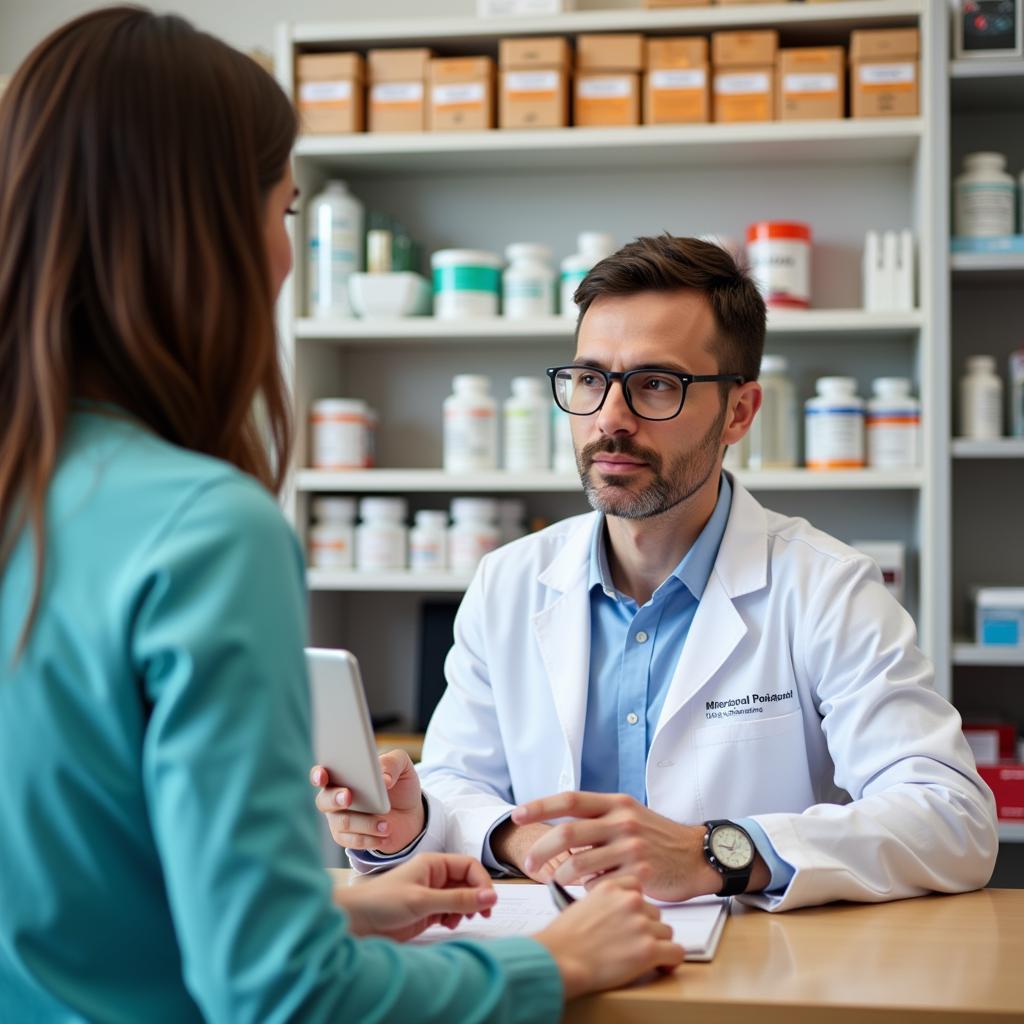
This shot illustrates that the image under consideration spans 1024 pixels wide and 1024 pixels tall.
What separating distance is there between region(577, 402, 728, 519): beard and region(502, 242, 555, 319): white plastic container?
0.94 metres

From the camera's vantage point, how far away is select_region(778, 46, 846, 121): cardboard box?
7.52ft

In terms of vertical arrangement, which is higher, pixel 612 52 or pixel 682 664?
pixel 612 52

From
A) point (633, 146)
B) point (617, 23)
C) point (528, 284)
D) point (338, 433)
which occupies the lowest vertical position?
point (338, 433)

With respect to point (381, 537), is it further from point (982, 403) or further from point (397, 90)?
point (982, 403)

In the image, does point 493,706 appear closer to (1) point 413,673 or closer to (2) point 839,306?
(1) point 413,673

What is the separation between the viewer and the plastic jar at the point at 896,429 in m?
2.28

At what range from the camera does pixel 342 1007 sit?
2.05 ft

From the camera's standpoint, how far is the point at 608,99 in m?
2.36

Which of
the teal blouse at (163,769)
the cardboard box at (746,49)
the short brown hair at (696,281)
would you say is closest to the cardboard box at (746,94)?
the cardboard box at (746,49)

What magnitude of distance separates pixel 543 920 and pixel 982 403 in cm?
163

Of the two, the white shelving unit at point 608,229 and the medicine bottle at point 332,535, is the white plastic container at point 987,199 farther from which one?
the medicine bottle at point 332,535

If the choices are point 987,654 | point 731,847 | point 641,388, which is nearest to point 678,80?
point 641,388

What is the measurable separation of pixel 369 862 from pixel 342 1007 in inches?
24.1

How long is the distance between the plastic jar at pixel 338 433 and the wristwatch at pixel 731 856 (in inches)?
60.5
